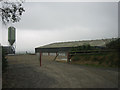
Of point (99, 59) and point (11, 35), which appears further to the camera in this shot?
point (11, 35)

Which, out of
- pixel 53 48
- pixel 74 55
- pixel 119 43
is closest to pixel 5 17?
pixel 74 55

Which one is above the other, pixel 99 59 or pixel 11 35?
pixel 11 35

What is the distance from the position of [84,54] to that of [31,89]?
10.4m

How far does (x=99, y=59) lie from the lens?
13320 millimetres

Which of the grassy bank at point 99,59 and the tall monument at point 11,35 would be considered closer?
the grassy bank at point 99,59

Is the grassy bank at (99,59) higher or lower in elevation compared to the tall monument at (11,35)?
lower

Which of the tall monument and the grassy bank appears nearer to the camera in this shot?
the grassy bank

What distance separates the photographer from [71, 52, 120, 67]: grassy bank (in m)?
12.2

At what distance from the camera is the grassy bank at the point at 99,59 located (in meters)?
12.2

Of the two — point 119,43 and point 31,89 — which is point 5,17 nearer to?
point 31,89

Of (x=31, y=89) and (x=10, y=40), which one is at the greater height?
(x=10, y=40)

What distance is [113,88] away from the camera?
5941 millimetres

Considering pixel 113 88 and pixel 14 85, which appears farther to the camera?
pixel 14 85

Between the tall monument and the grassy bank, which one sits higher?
the tall monument
